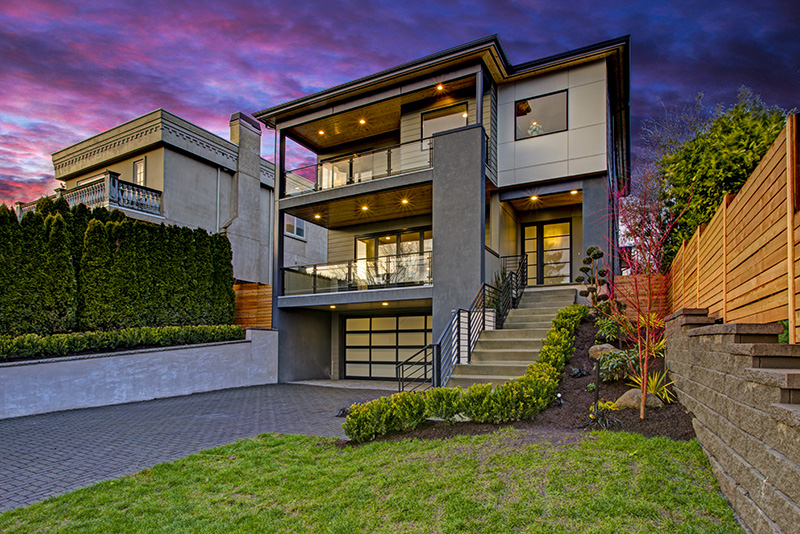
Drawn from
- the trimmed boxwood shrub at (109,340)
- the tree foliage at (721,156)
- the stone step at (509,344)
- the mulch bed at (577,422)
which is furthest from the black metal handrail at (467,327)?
the trimmed boxwood shrub at (109,340)

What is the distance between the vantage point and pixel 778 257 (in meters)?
3.24

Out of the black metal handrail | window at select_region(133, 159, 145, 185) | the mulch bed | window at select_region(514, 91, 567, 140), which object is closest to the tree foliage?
the mulch bed

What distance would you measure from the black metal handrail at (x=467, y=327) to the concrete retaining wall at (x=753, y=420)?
471cm

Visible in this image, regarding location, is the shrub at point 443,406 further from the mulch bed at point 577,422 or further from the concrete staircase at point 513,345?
the concrete staircase at point 513,345

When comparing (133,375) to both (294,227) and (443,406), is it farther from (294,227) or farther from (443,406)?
(294,227)

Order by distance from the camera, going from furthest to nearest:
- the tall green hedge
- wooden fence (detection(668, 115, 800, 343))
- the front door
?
1. the front door
2. the tall green hedge
3. wooden fence (detection(668, 115, 800, 343))

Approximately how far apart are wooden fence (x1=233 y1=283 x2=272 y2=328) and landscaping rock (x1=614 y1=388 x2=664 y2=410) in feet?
40.6

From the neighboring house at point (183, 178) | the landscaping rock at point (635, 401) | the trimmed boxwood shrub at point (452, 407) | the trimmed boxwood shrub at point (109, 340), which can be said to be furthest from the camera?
the neighboring house at point (183, 178)

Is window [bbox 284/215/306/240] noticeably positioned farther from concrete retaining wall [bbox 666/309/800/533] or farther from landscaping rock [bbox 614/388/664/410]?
concrete retaining wall [bbox 666/309/800/533]

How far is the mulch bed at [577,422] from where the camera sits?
4.94 meters

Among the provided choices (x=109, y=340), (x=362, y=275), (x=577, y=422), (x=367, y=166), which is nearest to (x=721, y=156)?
(x=577, y=422)

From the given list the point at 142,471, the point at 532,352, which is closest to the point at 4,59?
the point at 142,471

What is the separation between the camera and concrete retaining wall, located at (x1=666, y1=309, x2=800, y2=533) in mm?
2523

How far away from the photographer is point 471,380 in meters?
8.54
